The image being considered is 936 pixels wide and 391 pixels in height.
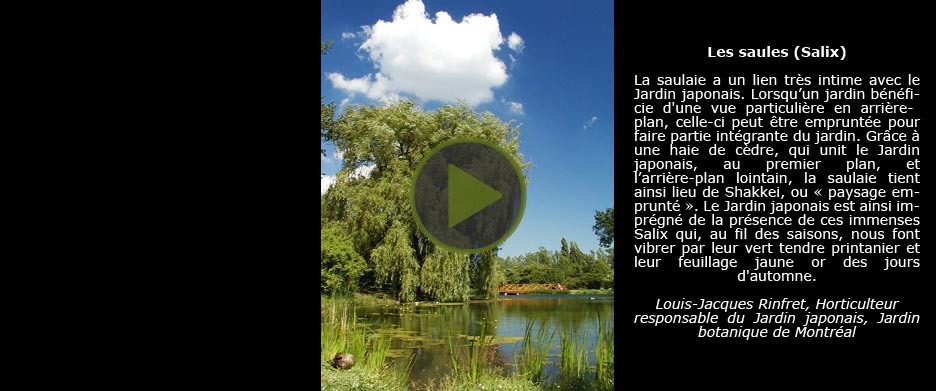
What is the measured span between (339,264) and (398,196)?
52.1 inches

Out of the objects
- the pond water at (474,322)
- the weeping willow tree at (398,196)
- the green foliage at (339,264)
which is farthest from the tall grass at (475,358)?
the weeping willow tree at (398,196)

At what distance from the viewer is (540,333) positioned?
4.12 metres

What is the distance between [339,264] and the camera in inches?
235

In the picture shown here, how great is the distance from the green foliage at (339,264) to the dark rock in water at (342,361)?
1220mm

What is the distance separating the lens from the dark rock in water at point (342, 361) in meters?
4.25

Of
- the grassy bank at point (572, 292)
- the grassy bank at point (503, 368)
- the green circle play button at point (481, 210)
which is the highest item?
the green circle play button at point (481, 210)

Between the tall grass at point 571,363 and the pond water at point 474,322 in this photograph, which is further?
the pond water at point 474,322

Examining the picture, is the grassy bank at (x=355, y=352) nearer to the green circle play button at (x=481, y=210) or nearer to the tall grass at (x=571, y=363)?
the green circle play button at (x=481, y=210)

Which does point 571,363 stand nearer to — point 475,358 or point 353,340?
point 475,358

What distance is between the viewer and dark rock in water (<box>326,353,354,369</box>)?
4.25 m

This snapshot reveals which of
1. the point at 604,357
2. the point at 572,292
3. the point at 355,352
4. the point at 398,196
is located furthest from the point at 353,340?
the point at 572,292

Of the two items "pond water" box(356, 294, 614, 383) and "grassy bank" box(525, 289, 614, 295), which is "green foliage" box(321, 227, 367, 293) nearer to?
"pond water" box(356, 294, 614, 383)

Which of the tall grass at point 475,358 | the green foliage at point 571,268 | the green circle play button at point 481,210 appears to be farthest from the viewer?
the green foliage at point 571,268

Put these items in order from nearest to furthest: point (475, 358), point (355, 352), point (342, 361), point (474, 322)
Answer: point (475, 358) → point (342, 361) → point (355, 352) → point (474, 322)
